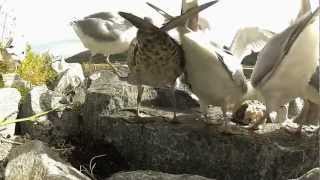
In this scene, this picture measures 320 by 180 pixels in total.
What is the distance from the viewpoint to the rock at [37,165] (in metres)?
2.87

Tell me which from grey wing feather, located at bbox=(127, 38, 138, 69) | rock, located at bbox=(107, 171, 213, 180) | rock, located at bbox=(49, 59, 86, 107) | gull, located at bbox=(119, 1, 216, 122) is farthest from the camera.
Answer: rock, located at bbox=(49, 59, 86, 107)

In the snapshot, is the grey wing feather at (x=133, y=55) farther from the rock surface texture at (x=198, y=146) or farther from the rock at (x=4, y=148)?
the rock at (x=4, y=148)

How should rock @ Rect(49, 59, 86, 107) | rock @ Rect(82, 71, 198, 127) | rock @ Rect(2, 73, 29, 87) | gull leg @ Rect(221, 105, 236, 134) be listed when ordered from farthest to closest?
rock @ Rect(2, 73, 29, 87) → rock @ Rect(49, 59, 86, 107) → rock @ Rect(82, 71, 198, 127) → gull leg @ Rect(221, 105, 236, 134)

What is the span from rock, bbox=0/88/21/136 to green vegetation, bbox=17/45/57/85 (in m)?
0.86

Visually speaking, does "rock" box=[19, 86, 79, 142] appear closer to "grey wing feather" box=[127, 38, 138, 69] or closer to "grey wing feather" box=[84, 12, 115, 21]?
"grey wing feather" box=[127, 38, 138, 69]

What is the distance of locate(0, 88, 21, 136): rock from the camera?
3.82 m

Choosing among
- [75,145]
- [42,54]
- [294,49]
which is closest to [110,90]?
[75,145]

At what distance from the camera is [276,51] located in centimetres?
300

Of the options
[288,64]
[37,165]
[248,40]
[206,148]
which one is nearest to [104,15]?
[248,40]

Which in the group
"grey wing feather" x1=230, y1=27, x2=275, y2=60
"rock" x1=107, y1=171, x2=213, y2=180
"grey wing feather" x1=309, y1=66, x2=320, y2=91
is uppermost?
"grey wing feather" x1=230, y1=27, x2=275, y2=60

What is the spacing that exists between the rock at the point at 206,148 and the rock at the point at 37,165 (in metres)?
0.48

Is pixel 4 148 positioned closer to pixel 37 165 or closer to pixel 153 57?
pixel 37 165

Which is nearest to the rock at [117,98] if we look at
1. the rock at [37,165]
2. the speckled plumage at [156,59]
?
the speckled plumage at [156,59]

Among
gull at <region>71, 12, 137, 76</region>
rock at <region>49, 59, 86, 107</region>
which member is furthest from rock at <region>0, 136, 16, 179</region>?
gull at <region>71, 12, 137, 76</region>
